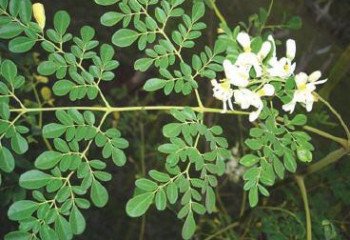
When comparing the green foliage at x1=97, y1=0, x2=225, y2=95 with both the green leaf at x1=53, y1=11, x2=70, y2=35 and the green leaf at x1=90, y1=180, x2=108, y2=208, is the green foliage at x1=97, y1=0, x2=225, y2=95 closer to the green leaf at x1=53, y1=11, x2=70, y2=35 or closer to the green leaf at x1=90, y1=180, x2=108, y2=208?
the green leaf at x1=53, y1=11, x2=70, y2=35

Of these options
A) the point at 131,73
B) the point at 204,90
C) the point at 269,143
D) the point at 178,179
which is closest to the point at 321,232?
the point at 269,143

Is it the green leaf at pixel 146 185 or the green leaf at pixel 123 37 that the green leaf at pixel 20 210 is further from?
the green leaf at pixel 123 37

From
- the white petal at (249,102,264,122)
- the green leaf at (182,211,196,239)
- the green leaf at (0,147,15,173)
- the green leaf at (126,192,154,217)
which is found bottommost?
the green leaf at (182,211,196,239)

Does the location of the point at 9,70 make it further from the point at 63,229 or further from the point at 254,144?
the point at 254,144

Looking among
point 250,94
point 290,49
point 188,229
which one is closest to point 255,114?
point 250,94

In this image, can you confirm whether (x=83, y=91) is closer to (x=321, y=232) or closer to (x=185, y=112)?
(x=185, y=112)

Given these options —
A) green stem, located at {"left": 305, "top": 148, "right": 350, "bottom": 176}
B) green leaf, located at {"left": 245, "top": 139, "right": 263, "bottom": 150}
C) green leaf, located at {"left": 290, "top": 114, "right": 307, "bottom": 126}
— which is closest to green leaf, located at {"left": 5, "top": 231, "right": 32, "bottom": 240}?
green leaf, located at {"left": 245, "top": 139, "right": 263, "bottom": 150}
